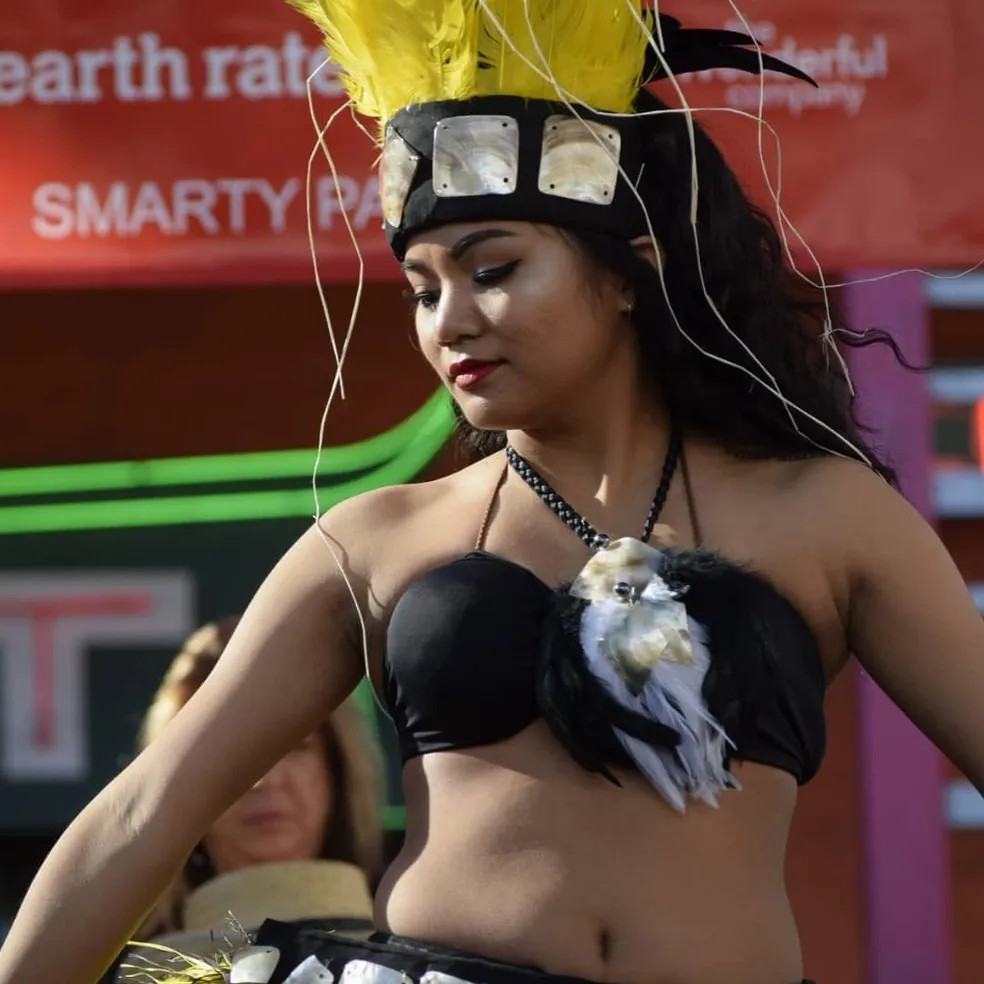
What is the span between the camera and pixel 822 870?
4801 mm

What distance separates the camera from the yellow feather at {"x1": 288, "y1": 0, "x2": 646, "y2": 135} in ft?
8.08

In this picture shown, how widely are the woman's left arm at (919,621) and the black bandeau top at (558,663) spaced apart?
79mm

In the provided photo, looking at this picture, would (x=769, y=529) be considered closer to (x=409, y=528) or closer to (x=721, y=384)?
(x=721, y=384)

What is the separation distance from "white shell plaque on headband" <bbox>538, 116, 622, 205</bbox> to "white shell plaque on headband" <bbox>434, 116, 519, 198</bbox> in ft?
0.12

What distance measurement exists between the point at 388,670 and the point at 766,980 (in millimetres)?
514

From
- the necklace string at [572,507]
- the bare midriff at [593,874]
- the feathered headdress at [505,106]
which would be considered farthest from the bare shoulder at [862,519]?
the feathered headdress at [505,106]

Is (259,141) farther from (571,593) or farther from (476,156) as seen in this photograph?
(571,593)

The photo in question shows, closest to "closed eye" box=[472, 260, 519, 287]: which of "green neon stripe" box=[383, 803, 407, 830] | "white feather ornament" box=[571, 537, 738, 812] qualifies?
"white feather ornament" box=[571, 537, 738, 812]

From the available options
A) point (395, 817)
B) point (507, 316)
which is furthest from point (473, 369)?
point (395, 817)

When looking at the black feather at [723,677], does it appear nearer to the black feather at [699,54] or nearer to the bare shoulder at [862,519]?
the bare shoulder at [862,519]

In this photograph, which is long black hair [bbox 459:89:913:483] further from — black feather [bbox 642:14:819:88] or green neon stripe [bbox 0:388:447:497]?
green neon stripe [bbox 0:388:447:497]

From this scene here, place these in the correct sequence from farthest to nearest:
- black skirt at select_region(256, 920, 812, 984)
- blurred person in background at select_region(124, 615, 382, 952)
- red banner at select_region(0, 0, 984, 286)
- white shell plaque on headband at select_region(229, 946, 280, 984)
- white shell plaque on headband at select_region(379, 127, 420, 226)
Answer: red banner at select_region(0, 0, 984, 286)
blurred person in background at select_region(124, 615, 382, 952)
white shell plaque on headband at select_region(379, 127, 420, 226)
white shell plaque on headband at select_region(229, 946, 280, 984)
black skirt at select_region(256, 920, 812, 984)

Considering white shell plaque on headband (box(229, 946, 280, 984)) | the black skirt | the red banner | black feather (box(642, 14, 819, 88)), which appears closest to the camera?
the black skirt

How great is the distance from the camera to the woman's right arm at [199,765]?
239 centimetres
